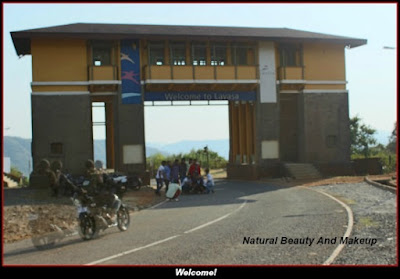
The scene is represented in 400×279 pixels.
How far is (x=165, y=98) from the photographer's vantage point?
34531 mm

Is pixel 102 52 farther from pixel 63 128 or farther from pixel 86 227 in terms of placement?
pixel 86 227

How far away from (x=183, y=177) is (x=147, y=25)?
14.4 metres

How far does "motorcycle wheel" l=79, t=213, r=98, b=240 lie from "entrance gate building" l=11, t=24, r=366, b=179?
825 inches

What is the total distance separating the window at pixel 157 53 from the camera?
34.5 metres

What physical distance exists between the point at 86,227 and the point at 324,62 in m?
28.8

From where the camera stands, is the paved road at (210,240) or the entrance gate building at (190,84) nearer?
the paved road at (210,240)

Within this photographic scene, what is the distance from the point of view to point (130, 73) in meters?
33.3

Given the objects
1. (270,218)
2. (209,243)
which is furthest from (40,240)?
(270,218)

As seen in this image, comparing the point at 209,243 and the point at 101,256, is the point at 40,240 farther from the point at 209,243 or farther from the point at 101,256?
the point at 209,243

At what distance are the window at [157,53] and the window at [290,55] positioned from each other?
833 centimetres

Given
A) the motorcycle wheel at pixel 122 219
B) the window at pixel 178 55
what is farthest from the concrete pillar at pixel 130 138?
the motorcycle wheel at pixel 122 219

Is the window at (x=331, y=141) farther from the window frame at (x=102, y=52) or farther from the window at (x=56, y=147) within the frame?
the window at (x=56, y=147)

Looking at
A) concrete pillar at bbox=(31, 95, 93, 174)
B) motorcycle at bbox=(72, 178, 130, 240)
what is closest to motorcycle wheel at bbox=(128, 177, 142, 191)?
concrete pillar at bbox=(31, 95, 93, 174)

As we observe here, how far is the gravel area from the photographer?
9.29 meters
